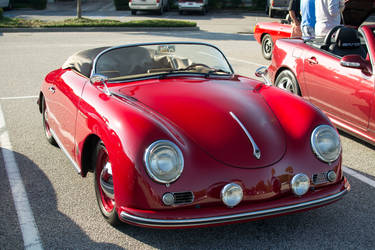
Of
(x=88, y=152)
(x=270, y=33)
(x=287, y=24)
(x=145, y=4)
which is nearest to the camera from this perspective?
(x=88, y=152)

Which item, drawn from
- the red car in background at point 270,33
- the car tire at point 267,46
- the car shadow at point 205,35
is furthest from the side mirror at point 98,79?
the car shadow at point 205,35

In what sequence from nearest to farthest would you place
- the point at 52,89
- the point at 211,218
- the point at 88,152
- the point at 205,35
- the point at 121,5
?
the point at 211,218
the point at 88,152
the point at 52,89
the point at 205,35
the point at 121,5

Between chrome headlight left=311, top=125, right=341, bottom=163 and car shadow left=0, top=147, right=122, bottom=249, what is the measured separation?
5.34 feet

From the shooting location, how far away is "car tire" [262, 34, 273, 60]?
11.3 m

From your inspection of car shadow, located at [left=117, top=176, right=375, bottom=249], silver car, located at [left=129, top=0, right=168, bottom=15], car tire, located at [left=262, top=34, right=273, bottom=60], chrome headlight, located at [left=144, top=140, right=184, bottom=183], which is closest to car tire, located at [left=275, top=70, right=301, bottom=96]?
car shadow, located at [left=117, top=176, right=375, bottom=249]

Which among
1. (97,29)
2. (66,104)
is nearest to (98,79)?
Result: (66,104)

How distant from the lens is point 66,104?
14.4ft

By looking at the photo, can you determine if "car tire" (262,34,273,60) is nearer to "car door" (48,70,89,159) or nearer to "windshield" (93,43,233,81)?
"windshield" (93,43,233,81)

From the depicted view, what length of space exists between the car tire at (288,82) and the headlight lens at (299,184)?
315 cm

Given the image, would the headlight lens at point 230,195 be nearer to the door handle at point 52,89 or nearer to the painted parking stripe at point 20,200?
the painted parking stripe at point 20,200

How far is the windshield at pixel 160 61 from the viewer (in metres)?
4.34

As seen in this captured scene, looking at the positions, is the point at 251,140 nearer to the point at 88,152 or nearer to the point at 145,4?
the point at 88,152

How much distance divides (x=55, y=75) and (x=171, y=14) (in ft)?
71.9

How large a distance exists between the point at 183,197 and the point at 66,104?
190 centimetres
